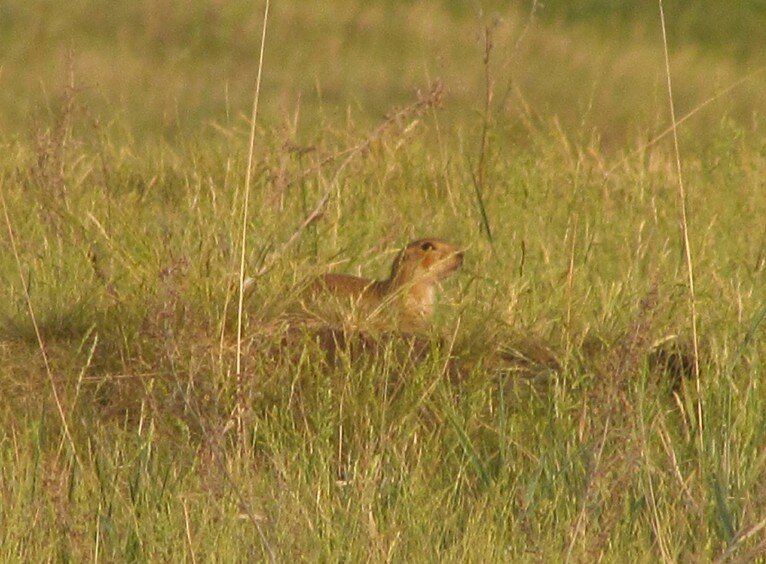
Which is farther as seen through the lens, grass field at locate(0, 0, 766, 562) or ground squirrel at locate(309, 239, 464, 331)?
ground squirrel at locate(309, 239, 464, 331)

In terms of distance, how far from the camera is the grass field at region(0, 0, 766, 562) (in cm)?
334

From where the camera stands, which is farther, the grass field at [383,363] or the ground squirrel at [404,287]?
the ground squirrel at [404,287]

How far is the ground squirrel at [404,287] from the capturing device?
461 centimetres

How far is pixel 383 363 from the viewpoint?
4297 millimetres

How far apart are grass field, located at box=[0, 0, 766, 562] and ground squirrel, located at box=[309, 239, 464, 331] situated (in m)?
0.09

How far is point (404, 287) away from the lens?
15.0 feet

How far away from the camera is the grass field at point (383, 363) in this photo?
3.34m

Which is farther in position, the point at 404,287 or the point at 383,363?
the point at 404,287

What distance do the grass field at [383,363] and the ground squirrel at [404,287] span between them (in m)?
0.09

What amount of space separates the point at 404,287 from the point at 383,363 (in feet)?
1.14

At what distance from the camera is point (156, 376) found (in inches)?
163

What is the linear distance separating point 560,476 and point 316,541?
0.62 m

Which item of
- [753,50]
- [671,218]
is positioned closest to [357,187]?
[671,218]

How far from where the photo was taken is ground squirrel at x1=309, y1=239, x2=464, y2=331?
4.61 meters
